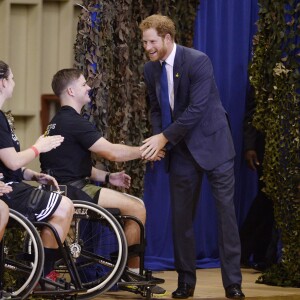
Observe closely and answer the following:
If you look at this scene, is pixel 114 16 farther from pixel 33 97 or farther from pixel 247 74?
pixel 247 74

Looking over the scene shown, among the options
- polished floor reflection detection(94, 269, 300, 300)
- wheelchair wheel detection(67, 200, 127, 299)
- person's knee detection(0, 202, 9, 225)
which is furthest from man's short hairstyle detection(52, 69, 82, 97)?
polished floor reflection detection(94, 269, 300, 300)

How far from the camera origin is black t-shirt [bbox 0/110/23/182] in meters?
4.78

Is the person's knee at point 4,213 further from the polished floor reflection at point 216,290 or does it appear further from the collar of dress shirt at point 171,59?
the collar of dress shirt at point 171,59

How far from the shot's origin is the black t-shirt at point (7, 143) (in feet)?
15.7

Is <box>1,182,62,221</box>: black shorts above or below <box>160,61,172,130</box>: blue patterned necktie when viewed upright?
below

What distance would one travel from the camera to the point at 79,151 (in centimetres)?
533

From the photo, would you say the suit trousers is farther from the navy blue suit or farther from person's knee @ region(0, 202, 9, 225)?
person's knee @ region(0, 202, 9, 225)

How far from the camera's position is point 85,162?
5.38 meters

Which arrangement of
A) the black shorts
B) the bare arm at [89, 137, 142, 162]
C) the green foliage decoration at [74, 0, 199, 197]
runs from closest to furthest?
the black shorts, the bare arm at [89, 137, 142, 162], the green foliage decoration at [74, 0, 199, 197]

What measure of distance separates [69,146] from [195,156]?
25.9 inches

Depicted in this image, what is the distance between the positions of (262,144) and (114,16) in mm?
1545

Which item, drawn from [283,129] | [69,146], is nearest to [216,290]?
[283,129]

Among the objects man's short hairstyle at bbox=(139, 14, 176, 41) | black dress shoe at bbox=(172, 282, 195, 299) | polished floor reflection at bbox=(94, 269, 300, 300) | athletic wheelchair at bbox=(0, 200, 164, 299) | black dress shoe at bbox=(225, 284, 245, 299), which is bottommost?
polished floor reflection at bbox=(94, 269, 300, 300)

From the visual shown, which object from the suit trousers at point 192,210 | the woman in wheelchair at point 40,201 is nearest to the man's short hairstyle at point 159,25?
the suit trousers at point 192,210
